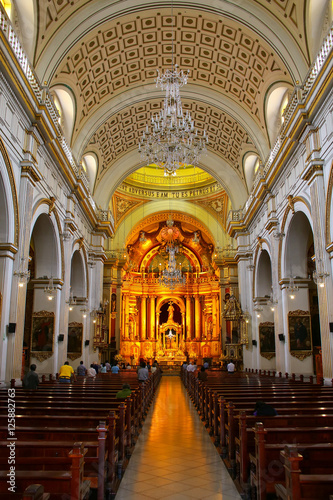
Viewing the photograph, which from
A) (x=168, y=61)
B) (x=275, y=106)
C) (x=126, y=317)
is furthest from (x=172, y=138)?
(x=126, y=317)

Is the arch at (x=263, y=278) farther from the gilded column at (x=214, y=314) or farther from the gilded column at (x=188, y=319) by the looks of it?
the gilded column at (x=188, y=319)

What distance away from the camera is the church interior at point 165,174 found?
6.09 m

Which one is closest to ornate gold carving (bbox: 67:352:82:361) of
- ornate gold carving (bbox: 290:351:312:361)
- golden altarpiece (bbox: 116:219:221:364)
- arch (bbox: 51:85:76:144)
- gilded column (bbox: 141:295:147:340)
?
arch (bbox: 51:85:76:144)

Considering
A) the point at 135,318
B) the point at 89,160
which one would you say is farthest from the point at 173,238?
the point at 89,160

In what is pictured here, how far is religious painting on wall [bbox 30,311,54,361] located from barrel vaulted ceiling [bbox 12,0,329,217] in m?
7.45

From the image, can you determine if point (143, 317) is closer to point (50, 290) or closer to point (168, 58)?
point (50, 290)

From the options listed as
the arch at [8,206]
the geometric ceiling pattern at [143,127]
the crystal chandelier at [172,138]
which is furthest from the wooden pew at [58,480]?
the geometric ceiling pattern at [143,127]

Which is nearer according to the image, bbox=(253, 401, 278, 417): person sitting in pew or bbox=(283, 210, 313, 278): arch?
bbox=(253, 401, 278, 417): person sitting in pew

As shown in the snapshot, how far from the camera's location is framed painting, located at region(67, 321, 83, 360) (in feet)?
66.1

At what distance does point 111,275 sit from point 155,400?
15122 millimetres

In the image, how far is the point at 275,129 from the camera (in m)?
18.0

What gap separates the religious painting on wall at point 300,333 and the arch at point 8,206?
385 inches

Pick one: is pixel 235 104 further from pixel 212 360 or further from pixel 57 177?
pixel 212 360

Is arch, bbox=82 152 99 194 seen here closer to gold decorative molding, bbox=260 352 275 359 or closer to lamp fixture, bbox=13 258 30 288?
lamp fixture, bbox=13 258 30 288
